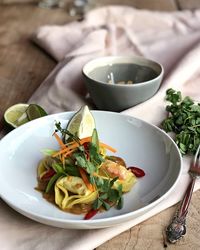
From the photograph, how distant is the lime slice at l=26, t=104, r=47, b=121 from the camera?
3.44 feet

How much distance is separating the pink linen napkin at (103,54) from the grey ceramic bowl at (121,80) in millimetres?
30

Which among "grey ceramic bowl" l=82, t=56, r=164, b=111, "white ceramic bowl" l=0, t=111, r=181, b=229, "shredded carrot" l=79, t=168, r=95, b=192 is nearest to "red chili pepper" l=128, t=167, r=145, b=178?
"white ceramic bowl" l=0, t=111, r=181, b=229

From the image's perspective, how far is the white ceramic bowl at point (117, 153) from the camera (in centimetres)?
75

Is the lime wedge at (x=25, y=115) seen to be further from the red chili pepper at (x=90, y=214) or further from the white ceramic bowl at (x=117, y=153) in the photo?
the red chili pepper at (x=90, y=214)

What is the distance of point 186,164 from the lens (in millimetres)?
953

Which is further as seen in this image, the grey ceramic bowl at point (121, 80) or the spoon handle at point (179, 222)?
the grey ceramic bowl at point (121, 80)

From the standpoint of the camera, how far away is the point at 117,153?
3.16 feet

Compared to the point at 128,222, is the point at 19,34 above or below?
below

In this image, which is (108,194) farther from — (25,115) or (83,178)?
(25,115)

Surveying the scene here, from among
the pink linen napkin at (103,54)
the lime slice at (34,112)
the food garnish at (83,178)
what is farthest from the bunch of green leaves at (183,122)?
the lime slice at (34,112)

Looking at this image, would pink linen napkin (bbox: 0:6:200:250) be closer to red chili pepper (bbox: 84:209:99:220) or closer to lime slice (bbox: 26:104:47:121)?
red chili pepper (bbox: 84:209:99:220)

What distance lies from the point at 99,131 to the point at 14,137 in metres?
0.18

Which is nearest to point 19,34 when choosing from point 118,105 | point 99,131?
point 118,105

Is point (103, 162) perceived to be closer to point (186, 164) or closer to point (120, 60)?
point (186, 164)
